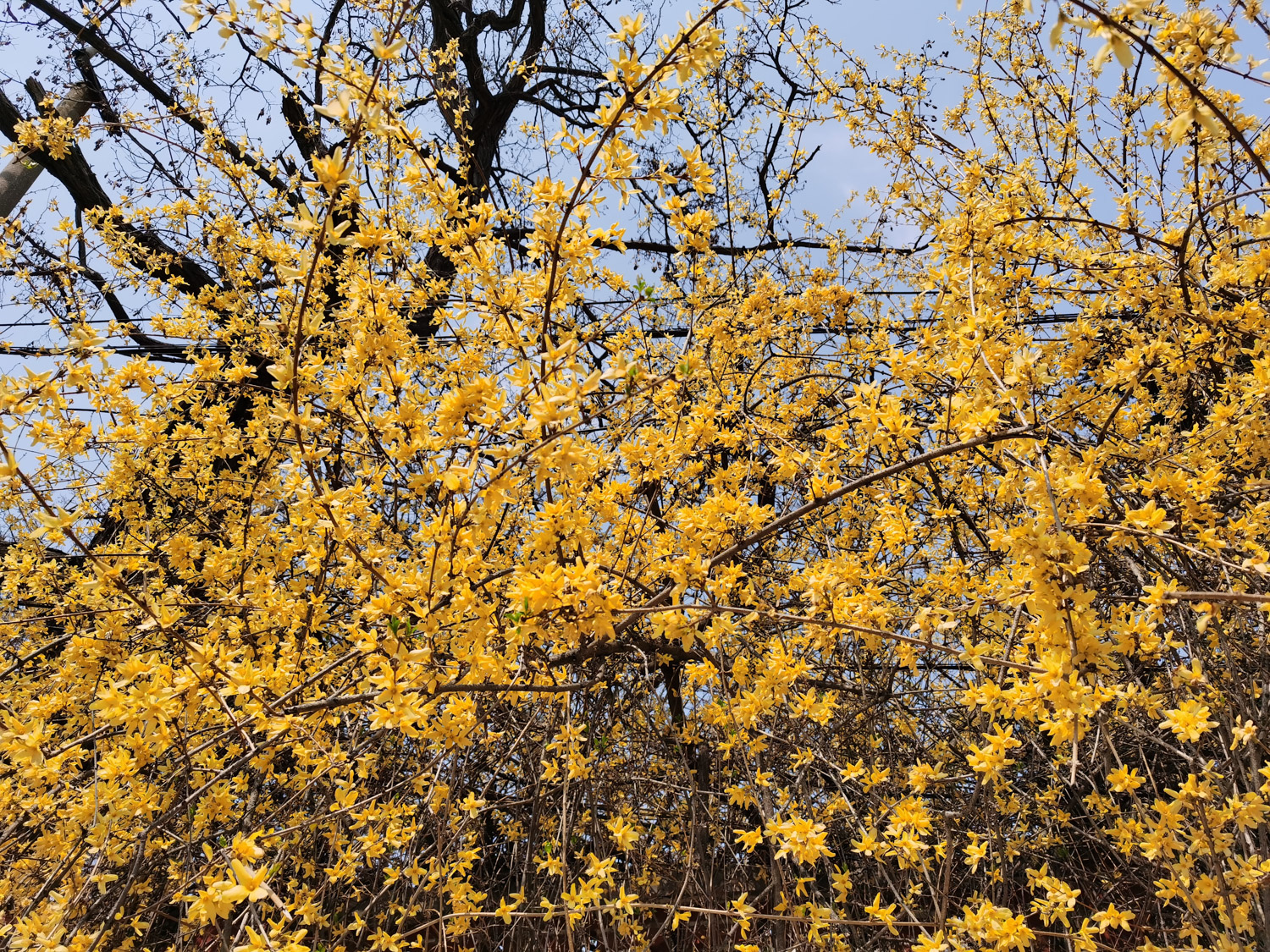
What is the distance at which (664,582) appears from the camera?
8.09 ft

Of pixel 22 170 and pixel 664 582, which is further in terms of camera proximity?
pixel 22 170

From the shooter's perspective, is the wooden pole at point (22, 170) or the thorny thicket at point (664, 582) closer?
the thorny thicket at point (664, 582)

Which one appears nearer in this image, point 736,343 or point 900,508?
point 900,508

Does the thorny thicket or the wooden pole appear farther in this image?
the wooden pole

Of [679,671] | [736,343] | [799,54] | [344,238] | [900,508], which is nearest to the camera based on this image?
[344,238]

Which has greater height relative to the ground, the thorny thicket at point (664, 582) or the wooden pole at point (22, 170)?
the wooden pole at point (22, 170)

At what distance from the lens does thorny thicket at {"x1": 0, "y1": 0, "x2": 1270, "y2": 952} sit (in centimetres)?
173

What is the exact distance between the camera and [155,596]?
3275mm

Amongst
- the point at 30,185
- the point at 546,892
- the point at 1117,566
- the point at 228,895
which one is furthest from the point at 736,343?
the point at 30,185

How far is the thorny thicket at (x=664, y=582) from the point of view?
173 cm

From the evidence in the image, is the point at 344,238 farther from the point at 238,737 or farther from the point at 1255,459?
the point at 1255,459

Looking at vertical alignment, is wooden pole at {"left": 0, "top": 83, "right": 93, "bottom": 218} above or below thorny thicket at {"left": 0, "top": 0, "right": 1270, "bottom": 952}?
above

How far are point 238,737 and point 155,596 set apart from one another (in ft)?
4.91

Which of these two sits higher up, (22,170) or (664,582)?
(22,170)
